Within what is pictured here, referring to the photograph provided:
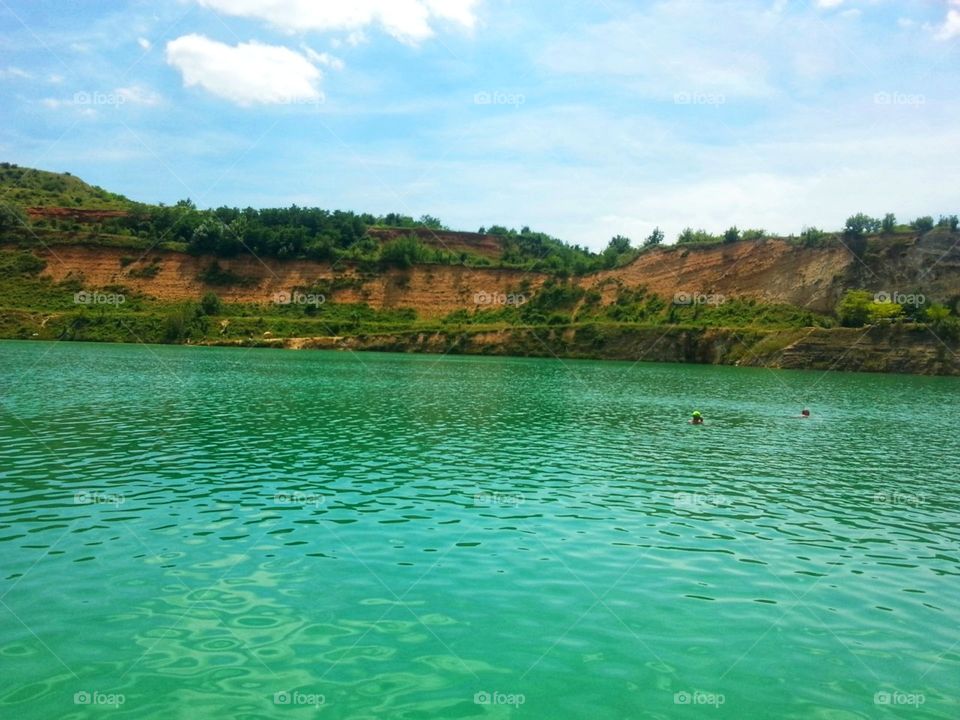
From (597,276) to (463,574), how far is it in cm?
11832

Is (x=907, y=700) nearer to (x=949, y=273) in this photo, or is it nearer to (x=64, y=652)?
(x=64, y=652)

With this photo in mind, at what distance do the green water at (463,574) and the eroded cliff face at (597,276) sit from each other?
278 feet

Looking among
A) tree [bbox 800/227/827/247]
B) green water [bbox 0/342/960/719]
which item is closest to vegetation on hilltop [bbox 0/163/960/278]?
tree [bbox 800/227/827/247]

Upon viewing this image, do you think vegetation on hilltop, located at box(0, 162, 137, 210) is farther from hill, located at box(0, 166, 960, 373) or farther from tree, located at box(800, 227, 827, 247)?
tree, located at box(800, 227, 827, 247)

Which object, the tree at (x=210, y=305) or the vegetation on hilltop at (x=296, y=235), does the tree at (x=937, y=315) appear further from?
the tree at (x=210, y=305)

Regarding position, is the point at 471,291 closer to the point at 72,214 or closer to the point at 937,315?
the point at 937,315

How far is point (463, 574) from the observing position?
46.4 feet

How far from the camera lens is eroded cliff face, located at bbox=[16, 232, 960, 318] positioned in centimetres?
10606

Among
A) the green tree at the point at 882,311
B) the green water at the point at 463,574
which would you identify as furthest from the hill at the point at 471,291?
the green water at the point at 463,574

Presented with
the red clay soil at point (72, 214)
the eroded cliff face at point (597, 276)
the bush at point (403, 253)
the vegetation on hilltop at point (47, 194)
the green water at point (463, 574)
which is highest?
the vegetation on hilltop at point (47, 194)

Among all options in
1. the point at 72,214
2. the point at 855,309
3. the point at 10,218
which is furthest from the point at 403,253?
the point at 855,309

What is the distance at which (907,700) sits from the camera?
10094 mm

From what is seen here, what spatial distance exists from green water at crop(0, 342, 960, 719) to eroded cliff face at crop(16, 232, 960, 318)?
278 feet

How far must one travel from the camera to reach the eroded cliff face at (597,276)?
10606 centimetres
